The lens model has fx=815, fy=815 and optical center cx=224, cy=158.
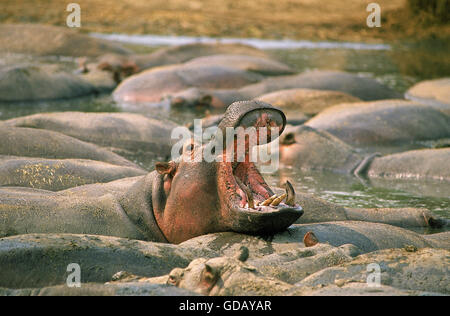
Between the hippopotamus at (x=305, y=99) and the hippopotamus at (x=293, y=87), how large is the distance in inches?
22.5

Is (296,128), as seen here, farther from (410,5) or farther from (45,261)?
(410,5)

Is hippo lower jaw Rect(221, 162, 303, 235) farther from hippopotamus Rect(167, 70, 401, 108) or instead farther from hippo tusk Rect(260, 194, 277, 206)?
hippopotamus Rect(167, 70, 401, 108)

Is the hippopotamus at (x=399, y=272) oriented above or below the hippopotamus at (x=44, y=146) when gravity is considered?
above

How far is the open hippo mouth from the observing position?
4.17 meters

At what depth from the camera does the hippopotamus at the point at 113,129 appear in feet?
24.0

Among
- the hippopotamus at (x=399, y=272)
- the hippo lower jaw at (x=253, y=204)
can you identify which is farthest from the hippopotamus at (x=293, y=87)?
the hippopotamus at (x=399, y=272)

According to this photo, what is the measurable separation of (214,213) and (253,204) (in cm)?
26

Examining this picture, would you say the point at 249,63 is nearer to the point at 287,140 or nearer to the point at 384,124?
the point at 384,124

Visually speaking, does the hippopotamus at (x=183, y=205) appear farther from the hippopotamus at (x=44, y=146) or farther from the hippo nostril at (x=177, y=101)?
the hippo nostril at (x=177, y=101)

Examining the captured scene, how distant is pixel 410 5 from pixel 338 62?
7235 mm

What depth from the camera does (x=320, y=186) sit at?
6984 millimetres

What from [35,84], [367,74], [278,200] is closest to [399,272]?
[278,200]

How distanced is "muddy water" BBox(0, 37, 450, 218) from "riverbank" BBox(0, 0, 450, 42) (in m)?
1.60
